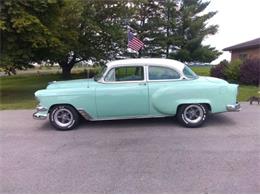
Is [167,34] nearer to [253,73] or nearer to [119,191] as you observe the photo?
[253,73]

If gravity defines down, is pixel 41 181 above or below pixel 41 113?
below

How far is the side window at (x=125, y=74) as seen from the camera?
7574mm

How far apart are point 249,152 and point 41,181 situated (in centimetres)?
335

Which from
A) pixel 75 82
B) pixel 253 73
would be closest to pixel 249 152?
pixel 75 82

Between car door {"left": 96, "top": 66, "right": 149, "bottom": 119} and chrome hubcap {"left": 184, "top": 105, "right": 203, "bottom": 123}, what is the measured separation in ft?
2.97

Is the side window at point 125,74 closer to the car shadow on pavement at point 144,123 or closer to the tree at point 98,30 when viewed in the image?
the car shadow on pavement at point 144,123

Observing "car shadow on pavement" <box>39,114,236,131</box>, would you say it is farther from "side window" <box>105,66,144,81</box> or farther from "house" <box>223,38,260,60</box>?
"house" <box>223,38,260,60</box>

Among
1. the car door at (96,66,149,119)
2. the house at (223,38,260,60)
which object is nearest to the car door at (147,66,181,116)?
the car door at (96,66,149,119)

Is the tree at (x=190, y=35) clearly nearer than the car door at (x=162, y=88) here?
No

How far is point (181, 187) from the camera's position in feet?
13.6

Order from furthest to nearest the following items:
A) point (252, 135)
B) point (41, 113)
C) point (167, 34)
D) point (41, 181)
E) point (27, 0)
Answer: point (167, 34), point (27, 0), point (41, 113), point (252, 135), point (41, 181)

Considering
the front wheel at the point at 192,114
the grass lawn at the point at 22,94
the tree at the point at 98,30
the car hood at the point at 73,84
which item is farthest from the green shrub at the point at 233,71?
the car hood at the point at 73,84

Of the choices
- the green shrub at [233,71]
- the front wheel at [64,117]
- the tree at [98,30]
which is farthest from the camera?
the tree at [98,30]

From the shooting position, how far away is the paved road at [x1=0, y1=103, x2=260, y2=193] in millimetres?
4262
